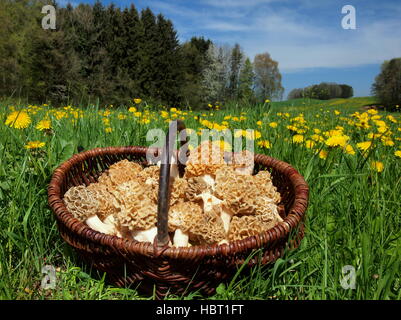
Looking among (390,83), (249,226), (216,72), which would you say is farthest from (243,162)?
(216,72)

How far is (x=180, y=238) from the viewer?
125 cm

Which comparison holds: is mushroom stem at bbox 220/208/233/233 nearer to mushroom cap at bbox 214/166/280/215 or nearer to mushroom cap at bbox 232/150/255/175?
mushroom cap at bbox 214/166/280/215

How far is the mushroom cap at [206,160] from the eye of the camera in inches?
60.6

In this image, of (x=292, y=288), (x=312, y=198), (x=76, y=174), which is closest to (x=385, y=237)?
(x=312, y=198)

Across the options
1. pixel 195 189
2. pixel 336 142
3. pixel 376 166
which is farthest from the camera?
pixel 336 142

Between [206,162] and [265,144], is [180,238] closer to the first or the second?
[206,162]

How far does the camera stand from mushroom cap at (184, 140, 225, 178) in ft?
5.05

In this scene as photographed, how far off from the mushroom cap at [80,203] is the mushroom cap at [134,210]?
11 cm

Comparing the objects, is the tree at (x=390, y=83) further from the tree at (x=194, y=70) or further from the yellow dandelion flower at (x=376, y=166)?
the yellow dandelion flower at (x=376, y=166)

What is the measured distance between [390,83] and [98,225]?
24.3 m

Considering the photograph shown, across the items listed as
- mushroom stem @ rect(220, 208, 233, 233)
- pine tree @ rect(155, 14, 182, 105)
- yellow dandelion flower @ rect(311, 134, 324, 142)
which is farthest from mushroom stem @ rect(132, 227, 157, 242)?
pine tree @ rect(155, 14, 182, 105)

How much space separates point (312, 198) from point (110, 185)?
1.05 meters

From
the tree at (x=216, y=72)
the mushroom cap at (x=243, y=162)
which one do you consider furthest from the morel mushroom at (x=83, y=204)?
the tree at (x=216, y=72)
